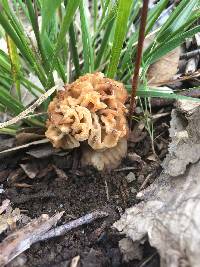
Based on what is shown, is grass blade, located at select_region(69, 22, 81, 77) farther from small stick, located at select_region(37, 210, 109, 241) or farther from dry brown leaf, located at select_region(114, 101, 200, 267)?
small stick, located at select_region(37, 210, 109, 241)

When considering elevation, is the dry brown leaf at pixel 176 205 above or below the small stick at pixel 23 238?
above

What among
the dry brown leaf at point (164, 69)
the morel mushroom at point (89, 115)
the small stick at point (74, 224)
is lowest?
the small stick at point (74, 224)

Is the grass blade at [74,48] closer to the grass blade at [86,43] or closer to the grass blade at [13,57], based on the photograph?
the grass blade at [86,43]

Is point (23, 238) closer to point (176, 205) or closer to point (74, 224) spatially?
point (74, 224)

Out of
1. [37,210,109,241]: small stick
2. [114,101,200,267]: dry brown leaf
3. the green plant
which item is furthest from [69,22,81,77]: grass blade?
[37,210,109,241]: small stick

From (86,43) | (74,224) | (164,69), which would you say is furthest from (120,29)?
(74,224)

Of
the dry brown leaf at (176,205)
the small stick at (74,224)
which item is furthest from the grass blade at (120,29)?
→ the small stick at (74,224)

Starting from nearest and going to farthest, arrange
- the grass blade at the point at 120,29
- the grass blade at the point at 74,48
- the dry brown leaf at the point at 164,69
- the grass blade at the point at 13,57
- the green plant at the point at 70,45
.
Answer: the grass blade at the point at 120,29 → the green plant at the point at 70,45 → the grass blade at the point at 13,57 → the grass blade at the point at 74,48 → the dry brown leaf at the point at 164,69

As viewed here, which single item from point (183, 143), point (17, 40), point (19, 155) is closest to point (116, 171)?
point (183, 143)
